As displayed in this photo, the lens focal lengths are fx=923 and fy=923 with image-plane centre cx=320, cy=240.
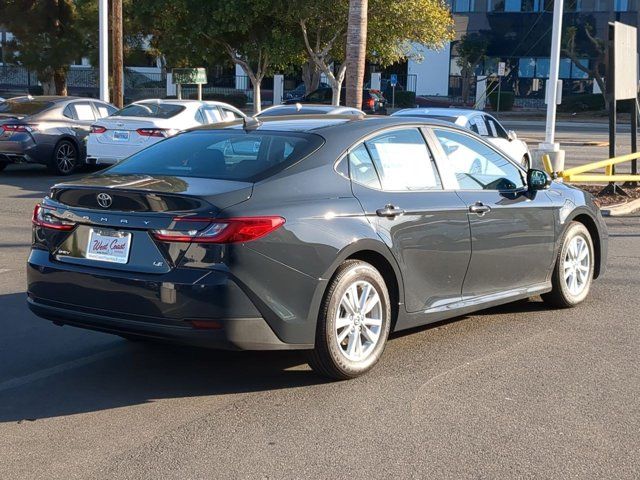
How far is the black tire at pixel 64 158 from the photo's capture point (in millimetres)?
17750

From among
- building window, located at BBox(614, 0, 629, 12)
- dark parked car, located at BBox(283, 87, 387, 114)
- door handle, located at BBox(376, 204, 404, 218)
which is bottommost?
door handle, located at BBox(376, 204, 404, 218)

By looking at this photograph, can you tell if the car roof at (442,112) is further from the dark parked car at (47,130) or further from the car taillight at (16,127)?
the car taillight at (16,127)

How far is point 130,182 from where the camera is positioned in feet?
18.4

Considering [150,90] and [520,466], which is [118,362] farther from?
[150,90]

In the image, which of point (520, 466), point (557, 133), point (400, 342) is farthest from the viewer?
point (557, 133)

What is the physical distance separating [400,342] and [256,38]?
85.0ft

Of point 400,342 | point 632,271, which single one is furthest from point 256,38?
point 400,342

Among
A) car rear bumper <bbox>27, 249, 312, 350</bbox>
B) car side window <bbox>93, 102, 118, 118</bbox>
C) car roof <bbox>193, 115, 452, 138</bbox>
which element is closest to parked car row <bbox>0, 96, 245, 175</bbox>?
car side window <bbox>93, 102, 118, 118</bbox>

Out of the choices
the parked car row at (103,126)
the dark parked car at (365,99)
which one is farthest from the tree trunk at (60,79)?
the parked car row at (103,126)

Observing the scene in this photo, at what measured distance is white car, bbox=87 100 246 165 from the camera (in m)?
16.6

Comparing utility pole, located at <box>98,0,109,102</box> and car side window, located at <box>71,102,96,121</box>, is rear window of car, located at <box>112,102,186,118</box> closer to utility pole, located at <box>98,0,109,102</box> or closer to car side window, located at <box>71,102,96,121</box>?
car side window, located at <box>71,102,96,121</box>

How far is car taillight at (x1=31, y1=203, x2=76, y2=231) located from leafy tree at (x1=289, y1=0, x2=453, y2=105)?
78.5 ft

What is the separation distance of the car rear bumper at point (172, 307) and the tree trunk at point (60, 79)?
32.3m

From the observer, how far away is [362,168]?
237 inches
